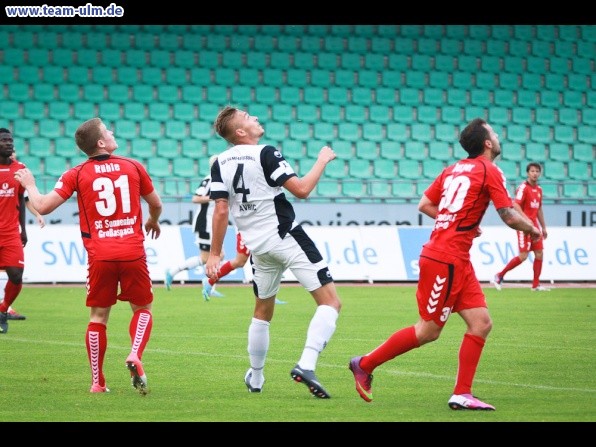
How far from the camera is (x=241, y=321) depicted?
13.6 meters

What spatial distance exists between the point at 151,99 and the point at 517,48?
10.2 meters

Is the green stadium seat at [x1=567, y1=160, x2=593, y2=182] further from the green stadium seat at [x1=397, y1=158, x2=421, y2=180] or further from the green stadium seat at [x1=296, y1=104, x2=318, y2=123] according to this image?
the green stadium seat at [x1=296, y1=104, x2=318, y2=123]

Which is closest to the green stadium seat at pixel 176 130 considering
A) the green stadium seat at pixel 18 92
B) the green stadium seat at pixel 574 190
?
the green stadium seat at pixel 18 92

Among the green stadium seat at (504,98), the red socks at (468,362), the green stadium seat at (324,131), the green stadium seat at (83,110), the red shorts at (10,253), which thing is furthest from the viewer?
the green stadium seat at (504,98)

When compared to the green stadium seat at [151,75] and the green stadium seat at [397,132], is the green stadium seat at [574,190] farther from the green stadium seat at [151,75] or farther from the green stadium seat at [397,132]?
the green stadium seat at [151,75]

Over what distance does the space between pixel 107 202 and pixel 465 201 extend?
8.22ft

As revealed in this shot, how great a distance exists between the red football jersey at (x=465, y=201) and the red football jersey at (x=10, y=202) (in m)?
6.94

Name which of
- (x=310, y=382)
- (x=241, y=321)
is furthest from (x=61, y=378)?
(x=241, y=321)

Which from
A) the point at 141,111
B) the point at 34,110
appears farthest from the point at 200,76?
the point at 34,110

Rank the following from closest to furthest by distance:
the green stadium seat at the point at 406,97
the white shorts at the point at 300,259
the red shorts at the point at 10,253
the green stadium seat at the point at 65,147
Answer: the white shorts at the point at 300,259
the red shorts at the point at 10,253
the green stadium seat at the point at 65,147
the green stadium seat at the point at 406,97

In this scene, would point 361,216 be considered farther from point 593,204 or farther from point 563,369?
point 563,369

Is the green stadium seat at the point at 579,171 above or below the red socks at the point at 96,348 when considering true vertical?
above

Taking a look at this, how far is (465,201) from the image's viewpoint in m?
6.81

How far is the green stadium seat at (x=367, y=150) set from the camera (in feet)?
88.3
